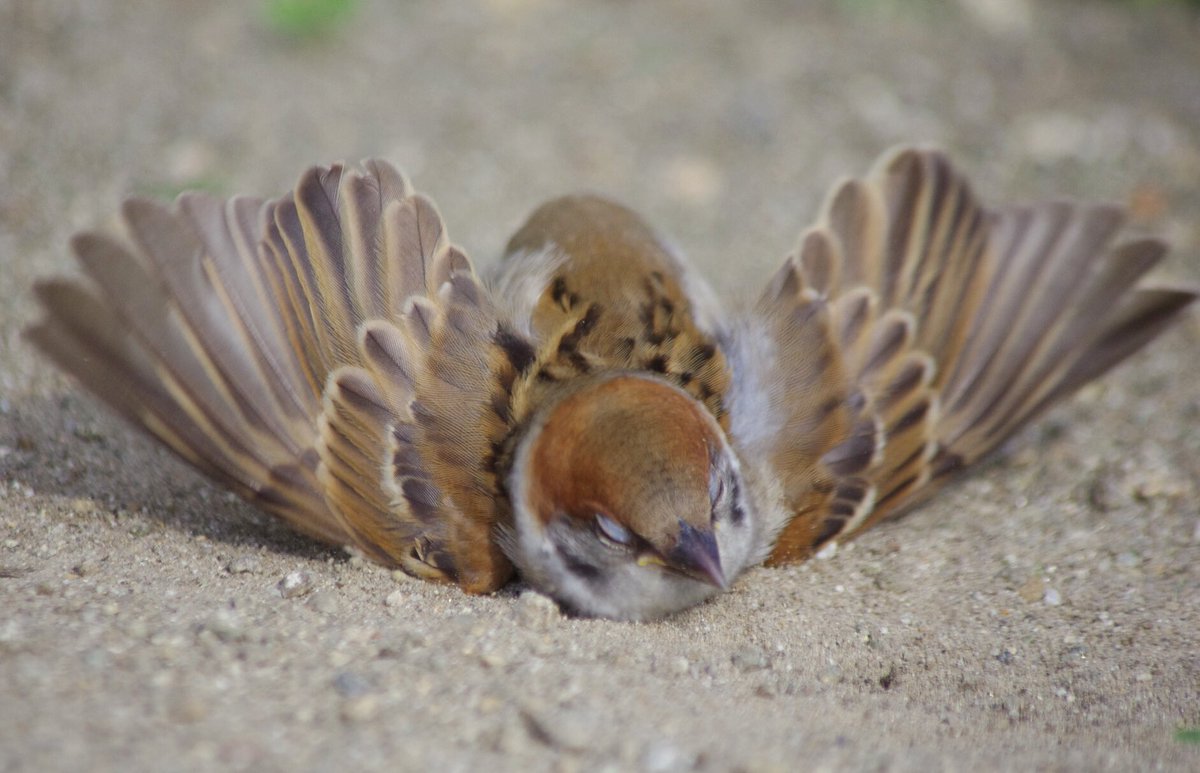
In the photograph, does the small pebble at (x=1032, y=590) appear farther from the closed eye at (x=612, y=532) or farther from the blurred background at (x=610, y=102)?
the blurred background at (x=610, y=102)

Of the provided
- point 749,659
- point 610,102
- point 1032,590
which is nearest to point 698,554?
point 749,659

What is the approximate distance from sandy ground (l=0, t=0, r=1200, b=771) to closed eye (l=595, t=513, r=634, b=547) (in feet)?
0.95

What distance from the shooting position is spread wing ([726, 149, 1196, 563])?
13.2 ft

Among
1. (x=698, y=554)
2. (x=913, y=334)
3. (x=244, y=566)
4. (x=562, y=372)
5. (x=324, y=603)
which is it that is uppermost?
(x=913, y=334)

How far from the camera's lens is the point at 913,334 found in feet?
14.1

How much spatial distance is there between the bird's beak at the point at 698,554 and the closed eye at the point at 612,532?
0.13 metres

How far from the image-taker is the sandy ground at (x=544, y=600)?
278cm

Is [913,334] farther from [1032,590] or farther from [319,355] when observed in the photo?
[319,355]

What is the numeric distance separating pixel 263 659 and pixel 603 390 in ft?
4.04

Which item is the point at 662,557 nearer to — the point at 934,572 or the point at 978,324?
the point at 934,572

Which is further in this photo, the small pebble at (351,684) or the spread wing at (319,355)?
the spread wing at (319,355)

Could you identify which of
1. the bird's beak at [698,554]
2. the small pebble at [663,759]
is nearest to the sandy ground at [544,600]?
the small pebble at [663,759]

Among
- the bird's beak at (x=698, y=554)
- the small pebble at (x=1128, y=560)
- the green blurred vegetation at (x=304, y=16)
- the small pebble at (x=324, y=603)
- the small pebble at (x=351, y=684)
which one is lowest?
the small pebble at (x=324, y=603)

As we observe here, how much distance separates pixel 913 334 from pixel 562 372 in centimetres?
142
